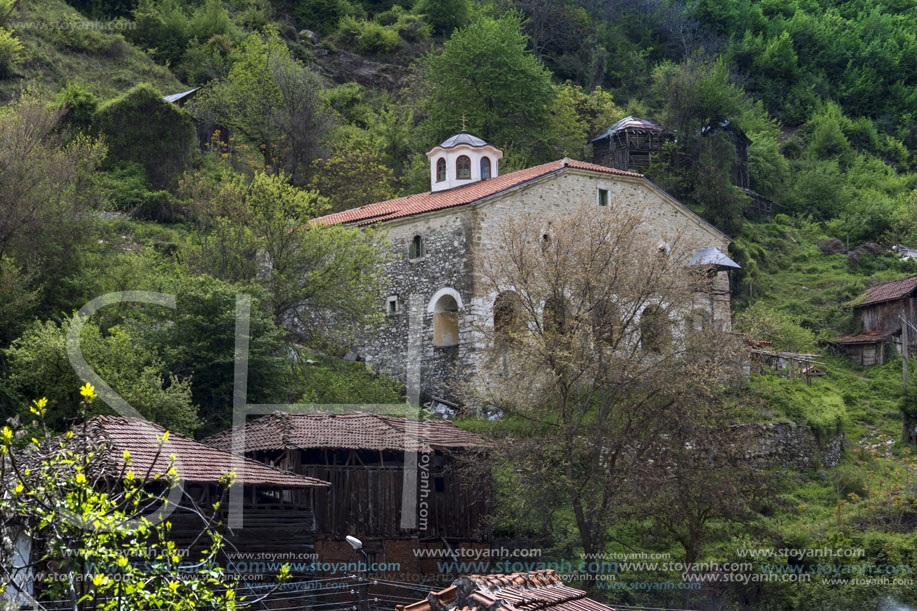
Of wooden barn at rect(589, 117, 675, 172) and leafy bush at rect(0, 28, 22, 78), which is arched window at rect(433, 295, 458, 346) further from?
leafy bush at rect(0, 28, 22, 78)

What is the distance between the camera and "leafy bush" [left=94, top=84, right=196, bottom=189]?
1593 inches

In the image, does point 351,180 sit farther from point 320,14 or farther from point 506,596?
point 506,596

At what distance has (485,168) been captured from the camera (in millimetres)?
34406

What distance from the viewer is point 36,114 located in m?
29.8

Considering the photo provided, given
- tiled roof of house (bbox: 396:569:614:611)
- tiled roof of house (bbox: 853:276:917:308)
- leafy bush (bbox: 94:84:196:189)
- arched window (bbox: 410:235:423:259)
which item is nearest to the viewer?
tiled roof of house (bbox: 396:569:614:611)

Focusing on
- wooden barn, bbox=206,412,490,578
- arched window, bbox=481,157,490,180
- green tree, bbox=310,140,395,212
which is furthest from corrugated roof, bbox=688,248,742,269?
green tree, bbox=310,140,395,212

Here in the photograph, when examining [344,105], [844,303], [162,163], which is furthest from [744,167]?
[162,163]

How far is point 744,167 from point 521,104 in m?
13.6

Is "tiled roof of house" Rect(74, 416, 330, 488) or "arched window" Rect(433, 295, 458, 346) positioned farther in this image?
"arched window" Rect(433, 295, 458, 346)

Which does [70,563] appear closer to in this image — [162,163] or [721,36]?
[162,163]

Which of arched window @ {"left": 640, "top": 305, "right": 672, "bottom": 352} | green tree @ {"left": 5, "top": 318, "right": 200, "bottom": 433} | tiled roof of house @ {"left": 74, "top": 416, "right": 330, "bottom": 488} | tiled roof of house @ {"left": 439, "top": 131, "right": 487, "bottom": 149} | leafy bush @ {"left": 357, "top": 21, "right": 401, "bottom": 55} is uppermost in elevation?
leafy bush @ {"left": 357, "top": 21, "right": 401, "bottom": 55}

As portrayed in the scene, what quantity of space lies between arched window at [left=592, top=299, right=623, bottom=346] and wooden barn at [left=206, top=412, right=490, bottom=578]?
11.5 ft

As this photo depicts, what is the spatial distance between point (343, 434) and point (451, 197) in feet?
38.9

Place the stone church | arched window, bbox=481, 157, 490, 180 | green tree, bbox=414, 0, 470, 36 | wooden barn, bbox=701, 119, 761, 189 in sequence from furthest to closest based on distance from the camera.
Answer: green tree, bbox=414, 0, 470, 36 → wooden barn, bbox=701, 119, 761, 189 → arched window, bbox=481, 157, 490, 180 → the stone church
